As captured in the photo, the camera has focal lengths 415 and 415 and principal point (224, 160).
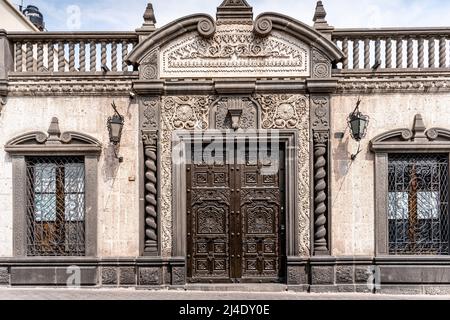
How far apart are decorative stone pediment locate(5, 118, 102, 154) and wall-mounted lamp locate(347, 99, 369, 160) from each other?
4.71 metres

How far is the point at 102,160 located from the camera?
310 inches

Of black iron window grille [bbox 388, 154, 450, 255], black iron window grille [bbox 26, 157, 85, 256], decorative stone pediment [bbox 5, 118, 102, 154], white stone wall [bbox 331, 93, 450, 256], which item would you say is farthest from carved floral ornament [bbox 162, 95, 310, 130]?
black iron window grille [bbox 388, 154, 450, 255]

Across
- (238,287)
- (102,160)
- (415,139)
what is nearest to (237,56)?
(102,160)

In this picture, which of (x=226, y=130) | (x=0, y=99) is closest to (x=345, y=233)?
(x=226, y=130)

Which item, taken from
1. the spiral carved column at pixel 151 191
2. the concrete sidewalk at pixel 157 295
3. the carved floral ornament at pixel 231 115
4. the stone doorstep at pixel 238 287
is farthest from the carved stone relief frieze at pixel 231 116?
the concrete sidewalk at pixel 157 295

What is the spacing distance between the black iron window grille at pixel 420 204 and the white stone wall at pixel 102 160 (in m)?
4.86

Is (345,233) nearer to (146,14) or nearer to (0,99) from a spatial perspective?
(146,14)

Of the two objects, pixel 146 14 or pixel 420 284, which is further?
pixel 146 14

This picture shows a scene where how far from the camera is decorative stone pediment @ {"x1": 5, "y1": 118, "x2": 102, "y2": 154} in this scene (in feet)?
25.5

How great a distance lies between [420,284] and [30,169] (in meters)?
7.57

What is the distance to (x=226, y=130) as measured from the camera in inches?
308

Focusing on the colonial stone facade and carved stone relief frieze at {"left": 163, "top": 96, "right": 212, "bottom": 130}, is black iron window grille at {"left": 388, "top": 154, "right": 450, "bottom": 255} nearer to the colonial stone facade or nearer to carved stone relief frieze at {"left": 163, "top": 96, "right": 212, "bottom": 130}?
the colonial stone facade

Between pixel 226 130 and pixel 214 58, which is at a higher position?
pixel 214 58

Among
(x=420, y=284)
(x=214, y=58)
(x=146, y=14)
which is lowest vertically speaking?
(x=420, y=284)
